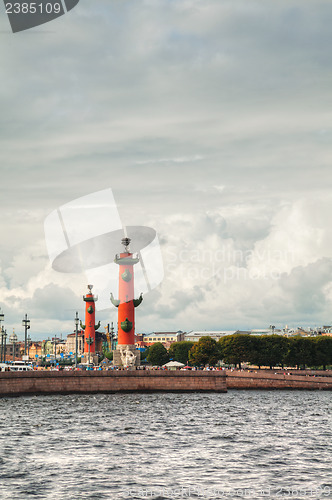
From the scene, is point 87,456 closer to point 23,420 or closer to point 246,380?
point 23,420

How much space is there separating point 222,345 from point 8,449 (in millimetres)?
78382

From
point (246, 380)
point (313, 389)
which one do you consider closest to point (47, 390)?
point (246, 380)

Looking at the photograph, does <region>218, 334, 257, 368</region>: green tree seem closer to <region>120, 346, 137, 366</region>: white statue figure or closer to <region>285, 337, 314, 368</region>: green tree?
<region>285, 337, 314, 368</region>: green tree

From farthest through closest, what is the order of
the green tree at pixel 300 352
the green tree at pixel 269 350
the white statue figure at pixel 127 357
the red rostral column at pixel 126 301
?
the green tree at pixel 269 350
the green tree at pixel 300 352
the red rostral column at pixel 126 301
the white statue figure at pixel 127 357

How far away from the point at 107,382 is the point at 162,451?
37.0 m

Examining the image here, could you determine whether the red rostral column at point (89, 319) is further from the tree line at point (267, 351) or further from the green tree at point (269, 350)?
the green tree at point (269, 350)

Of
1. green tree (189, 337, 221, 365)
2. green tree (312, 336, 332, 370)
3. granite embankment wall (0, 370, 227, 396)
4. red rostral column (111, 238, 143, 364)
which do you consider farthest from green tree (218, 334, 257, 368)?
granite embankment wall (0, 370, 227, 396)

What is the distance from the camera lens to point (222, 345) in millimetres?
108312

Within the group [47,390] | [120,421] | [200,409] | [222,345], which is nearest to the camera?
[120,421]

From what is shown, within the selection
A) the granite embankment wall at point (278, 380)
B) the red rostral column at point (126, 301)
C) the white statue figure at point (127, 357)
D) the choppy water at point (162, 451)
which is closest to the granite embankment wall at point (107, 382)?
the choppy water at point (162, 451)

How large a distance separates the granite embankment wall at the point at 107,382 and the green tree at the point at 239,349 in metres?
33.2

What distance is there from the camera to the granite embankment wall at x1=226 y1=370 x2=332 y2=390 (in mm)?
82812

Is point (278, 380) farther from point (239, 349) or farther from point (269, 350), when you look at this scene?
point (239, 349)

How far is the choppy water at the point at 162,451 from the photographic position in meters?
23.7
